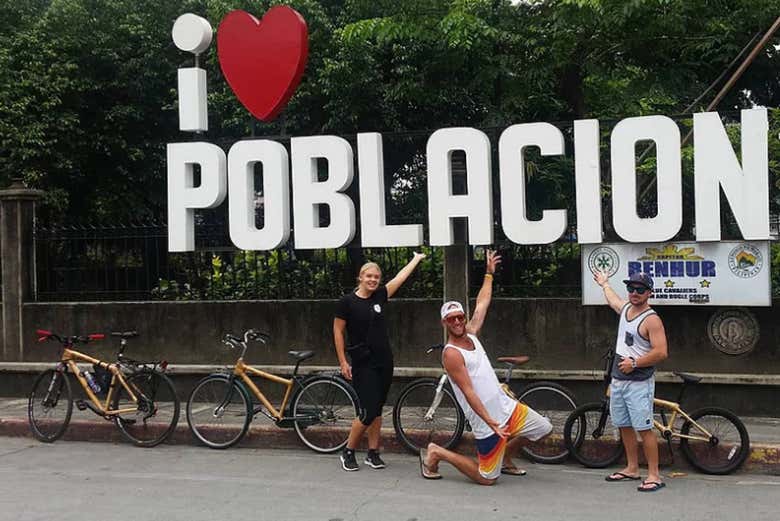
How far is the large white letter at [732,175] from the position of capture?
844 cm

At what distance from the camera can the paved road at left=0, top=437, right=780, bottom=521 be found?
5789mm

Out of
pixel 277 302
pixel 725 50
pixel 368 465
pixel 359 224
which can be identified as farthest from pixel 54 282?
pixel 725 50

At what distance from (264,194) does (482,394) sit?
4.74 m

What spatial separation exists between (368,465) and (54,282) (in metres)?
6.02

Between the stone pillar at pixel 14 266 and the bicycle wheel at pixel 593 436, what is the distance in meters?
7.51

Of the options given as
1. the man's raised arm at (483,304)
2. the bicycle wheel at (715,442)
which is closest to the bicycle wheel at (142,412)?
the man's raised arm at (483,304)

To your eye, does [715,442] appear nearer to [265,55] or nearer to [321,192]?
[321,192]

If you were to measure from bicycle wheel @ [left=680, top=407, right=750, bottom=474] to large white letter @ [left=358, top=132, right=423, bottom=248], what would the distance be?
4.02m

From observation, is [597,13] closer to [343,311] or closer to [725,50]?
[725,50]

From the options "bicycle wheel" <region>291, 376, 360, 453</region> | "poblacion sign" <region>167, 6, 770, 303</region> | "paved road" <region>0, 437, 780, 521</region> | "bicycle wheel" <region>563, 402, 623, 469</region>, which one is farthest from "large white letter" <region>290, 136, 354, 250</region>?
"bicycle wheel" <region>563, 402, 623, 469</region>

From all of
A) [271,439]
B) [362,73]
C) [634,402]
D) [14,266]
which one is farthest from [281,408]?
[362,73]

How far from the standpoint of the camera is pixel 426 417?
7758mm

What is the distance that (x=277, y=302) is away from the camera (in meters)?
10.0

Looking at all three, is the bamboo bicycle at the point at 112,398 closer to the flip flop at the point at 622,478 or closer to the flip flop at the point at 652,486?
the flip flop at the point at 622,478
